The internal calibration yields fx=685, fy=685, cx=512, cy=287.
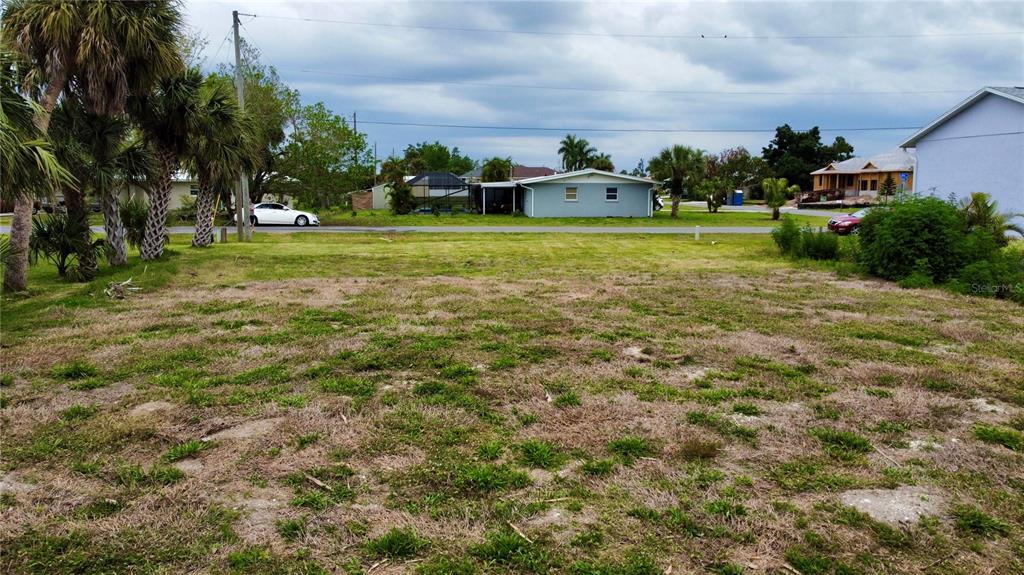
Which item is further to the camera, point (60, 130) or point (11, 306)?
point (60, 130)

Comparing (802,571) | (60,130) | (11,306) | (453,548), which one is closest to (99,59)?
(60,130)

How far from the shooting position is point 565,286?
42.5 ft

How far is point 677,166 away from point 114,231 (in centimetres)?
3526

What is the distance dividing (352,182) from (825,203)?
40.5 m

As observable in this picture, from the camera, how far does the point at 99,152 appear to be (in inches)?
510

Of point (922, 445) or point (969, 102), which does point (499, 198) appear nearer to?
point (969, 102)

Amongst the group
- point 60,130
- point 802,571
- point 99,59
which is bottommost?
point 802,571

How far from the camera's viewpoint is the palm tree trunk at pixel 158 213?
1579 cm

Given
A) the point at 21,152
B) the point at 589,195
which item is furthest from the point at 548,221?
the point at 21,152

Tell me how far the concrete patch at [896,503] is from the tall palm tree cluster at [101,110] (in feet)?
29.6

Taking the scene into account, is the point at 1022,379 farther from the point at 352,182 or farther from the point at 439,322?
the point at 352,182

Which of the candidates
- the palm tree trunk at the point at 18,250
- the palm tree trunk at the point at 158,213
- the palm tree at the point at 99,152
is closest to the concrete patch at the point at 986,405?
the palm tree trunk at the point at 18,250

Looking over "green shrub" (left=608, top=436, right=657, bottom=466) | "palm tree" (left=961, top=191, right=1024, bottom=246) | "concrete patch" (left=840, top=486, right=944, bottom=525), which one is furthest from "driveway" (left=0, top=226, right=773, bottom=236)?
"concrete patch" (left=840, top=486, right=944, bottom=525)

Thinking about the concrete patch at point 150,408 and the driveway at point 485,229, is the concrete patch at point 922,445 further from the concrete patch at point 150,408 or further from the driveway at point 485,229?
the driveway at point 485,229
